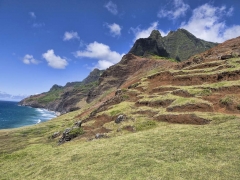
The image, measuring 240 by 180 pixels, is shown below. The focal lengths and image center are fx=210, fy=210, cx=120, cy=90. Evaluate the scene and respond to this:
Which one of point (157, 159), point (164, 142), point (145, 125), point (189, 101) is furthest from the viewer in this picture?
point (189, 101)

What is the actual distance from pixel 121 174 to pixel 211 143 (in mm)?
9884

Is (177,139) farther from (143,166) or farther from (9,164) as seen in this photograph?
(9,164)

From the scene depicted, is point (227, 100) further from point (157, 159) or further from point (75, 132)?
point (75, 132)

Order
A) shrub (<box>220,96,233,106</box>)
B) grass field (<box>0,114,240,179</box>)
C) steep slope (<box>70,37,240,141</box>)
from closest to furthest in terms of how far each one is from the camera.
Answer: grass field (<box>0,114,240,179</box>), steep slope (<box>70,37,240,141</box>), shrub (<box>220,96,233,106</box>)

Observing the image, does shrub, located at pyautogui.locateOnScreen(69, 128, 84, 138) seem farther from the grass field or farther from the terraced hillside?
the grass field

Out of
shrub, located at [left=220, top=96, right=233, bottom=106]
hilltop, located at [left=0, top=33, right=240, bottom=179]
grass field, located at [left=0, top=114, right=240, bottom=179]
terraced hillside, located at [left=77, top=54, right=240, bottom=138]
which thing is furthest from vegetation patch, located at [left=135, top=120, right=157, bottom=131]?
shrub, located at [left=220, top=96, right=233, bottom=106]

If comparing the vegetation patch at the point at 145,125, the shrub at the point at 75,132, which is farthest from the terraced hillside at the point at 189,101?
the shrub at the point at 75,132

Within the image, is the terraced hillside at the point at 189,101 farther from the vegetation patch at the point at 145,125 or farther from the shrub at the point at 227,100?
the vegetation patch at the point at 145,125

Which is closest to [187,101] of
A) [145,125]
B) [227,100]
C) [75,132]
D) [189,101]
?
[189,101]

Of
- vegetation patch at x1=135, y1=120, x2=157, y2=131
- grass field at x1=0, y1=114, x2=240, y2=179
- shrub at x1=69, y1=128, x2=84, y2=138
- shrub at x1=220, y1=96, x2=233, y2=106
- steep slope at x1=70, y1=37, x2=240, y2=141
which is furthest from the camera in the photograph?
shrub at x1=69, y1=128, x2=84, y2=138

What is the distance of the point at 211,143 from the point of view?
21.8m

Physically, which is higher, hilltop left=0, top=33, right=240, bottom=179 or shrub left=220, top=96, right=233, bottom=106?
shrub left=220, top=96, right=233, bottom=106

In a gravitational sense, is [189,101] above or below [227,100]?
above

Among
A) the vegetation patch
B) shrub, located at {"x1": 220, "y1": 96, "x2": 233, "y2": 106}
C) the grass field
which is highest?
shrub, located at {"x1": 220, "y1": 96, "x2": 233, "y2": 106}
